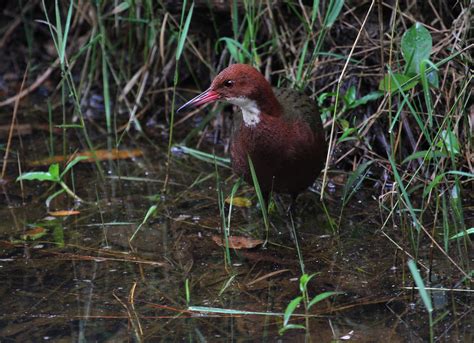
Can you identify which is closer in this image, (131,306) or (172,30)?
(131,306)

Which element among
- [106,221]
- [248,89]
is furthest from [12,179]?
[248,89]

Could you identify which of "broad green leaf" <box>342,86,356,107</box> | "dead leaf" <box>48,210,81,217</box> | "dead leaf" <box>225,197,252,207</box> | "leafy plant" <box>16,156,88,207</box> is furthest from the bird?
"dead leaf" <box>48,210,81,217</box>

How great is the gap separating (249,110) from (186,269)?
2.61ft

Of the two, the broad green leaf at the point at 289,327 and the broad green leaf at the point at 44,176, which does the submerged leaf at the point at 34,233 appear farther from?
the broad green leaf at the point at 289,327

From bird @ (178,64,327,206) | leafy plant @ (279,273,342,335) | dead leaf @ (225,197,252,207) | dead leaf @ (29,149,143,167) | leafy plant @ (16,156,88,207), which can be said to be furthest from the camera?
dead leaf @ (29,149,143,167)

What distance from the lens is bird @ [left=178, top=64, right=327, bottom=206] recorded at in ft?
12.7

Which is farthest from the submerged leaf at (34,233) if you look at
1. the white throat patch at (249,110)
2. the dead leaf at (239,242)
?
the white throat patch at (249,110)

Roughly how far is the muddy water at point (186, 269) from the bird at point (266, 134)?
31 centimetres

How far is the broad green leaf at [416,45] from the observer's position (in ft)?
12.9

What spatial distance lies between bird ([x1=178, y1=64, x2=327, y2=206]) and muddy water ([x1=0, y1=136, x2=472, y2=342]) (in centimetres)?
31

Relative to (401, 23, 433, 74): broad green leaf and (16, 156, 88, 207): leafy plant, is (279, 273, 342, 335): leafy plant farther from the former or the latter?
(16, 156, 88, 207): leafy plant

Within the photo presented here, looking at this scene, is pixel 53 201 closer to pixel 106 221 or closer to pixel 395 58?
pixel 106 221

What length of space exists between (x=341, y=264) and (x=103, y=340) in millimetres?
1118

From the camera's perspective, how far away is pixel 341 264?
143 inches
